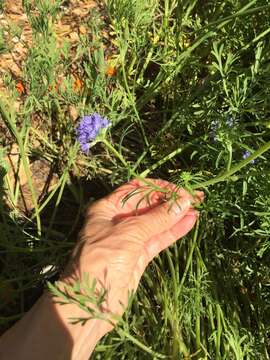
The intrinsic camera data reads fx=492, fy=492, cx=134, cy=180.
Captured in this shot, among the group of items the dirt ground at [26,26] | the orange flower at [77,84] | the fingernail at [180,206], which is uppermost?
the dirt ground at [26,26]

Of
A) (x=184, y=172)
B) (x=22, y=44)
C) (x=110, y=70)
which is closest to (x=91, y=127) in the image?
(x=184, y=172)

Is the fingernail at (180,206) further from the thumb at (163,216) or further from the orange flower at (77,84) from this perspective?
the orange flower at (77,84)

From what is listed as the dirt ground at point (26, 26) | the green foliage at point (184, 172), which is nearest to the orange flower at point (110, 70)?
the green foliage at point (184, 172)

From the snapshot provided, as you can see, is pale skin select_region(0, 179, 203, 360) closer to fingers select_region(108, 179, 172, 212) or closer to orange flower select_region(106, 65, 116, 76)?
fingers select_region(108, 179, 172, 212)

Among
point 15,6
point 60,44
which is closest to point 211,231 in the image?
point 60,44

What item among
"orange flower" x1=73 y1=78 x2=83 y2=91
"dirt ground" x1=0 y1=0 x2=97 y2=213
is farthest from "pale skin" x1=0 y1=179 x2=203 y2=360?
"orange flower" x1=73 y1=78 x2=83 y2=91

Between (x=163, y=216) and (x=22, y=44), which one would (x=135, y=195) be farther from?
(x=22, y=44)
